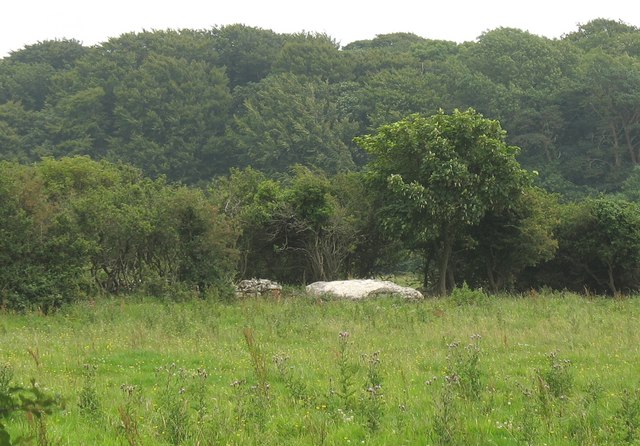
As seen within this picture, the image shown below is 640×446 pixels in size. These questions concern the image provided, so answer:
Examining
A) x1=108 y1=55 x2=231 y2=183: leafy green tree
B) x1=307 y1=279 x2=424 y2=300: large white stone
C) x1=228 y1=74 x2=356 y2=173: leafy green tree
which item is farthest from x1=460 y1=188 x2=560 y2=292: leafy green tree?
x1=108 y1=55 x2=231 y2=183: leafy green tree

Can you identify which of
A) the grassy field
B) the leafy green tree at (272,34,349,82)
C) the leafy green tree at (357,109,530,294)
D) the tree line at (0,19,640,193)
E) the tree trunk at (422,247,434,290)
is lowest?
the tree trunk at (422,247,434,290)

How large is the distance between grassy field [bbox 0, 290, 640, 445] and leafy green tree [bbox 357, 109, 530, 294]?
21.2 feet

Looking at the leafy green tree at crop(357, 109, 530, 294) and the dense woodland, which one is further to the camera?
the leafy green tree at crop(357, 109, 530, 294)

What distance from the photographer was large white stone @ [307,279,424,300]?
2428 centimetres

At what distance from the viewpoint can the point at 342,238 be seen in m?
29.9

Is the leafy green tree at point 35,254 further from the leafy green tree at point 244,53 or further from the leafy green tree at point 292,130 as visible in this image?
the leafy green tree at point 244,53

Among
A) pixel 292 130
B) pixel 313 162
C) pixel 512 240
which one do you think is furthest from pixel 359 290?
pixel 292 130

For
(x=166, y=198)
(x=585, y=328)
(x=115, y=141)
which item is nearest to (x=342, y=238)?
(x=166, y=198)

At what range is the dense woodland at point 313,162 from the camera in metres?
24.3

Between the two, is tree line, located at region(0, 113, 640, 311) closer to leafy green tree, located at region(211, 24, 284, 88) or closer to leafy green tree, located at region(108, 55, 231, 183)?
leafy green tree, located at region(108, 55, 231, 183)

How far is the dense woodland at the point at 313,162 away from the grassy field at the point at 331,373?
4.77m

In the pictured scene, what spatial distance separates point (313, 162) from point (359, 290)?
40656 millimetres

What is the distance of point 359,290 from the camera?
80.6ft

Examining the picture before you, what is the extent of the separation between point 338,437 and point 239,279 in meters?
22.7
